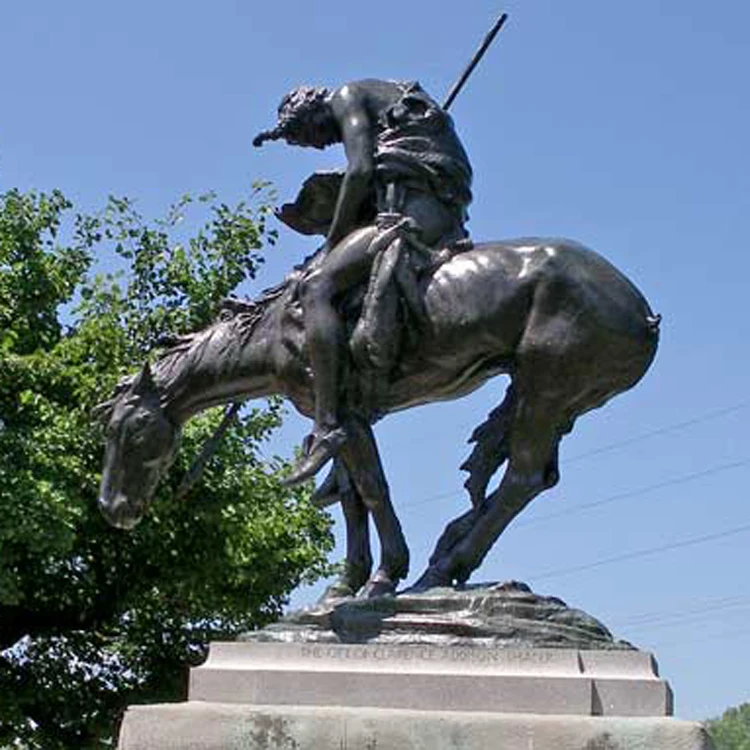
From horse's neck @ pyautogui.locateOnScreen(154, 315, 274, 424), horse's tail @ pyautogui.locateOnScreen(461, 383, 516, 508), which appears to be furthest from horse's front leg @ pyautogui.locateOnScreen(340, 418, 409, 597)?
horse's neck @ pyautogui.locateOnScreen(154, 315, 274, 424)

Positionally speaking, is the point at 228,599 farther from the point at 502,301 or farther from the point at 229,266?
the point at 502,301

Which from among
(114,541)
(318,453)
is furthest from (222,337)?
(114,541)

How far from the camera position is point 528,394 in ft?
29.6

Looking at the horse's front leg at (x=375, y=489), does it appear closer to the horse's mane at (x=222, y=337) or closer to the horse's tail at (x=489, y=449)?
the horse's tail at (x=489, y=449)

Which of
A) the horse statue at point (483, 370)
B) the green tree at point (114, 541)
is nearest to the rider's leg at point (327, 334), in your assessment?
the horse statue at point (483, 370)

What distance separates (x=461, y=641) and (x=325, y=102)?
3.69 metres

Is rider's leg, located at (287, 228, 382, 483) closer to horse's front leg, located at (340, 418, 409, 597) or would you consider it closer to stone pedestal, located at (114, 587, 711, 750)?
horse's front leg, located at (340, 418, 409, 597)

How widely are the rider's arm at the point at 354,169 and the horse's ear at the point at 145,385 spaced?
1413mm

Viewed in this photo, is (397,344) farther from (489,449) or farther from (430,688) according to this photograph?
(430,688)

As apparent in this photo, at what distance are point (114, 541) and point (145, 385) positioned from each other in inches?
541

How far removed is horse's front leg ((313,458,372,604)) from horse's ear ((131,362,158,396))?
4.05 feet

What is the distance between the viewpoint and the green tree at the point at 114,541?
22750 millimetres

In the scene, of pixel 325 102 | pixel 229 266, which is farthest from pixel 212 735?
pixel 229 266

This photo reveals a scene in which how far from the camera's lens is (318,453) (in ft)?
29.9
